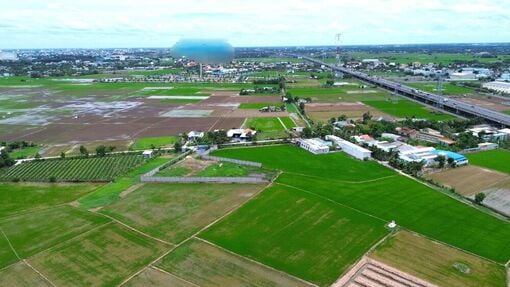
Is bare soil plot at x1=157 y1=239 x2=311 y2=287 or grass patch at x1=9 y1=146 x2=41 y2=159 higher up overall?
grass patch at x1=9 y1=146 x2=41 y2=159

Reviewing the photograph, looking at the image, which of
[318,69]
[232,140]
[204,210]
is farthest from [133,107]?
[318,69]

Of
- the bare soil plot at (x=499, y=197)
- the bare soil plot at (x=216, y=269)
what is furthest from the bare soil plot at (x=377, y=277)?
the bare soil plot at (x=499, y=197)

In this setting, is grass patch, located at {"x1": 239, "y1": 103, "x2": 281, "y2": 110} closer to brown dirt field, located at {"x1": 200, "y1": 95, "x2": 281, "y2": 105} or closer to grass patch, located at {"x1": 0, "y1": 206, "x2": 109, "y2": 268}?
brown dirt field, located at {"x1": 200, "y1": 95, "x2": 281, "y2": 105}

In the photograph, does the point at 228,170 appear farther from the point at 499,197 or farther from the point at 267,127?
the point at 499,197

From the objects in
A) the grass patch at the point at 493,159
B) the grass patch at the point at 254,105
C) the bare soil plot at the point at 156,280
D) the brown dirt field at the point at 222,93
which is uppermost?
the brown dirt field at the point at 222,93

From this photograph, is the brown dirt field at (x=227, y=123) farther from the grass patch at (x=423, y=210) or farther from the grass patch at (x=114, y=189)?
the grass patch at (x=423, y=210)

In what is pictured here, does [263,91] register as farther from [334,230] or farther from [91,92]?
[334,230]

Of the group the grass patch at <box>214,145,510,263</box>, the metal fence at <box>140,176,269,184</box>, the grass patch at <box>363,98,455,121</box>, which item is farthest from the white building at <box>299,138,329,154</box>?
the grass patch at <box>363,98,455,121</box>
